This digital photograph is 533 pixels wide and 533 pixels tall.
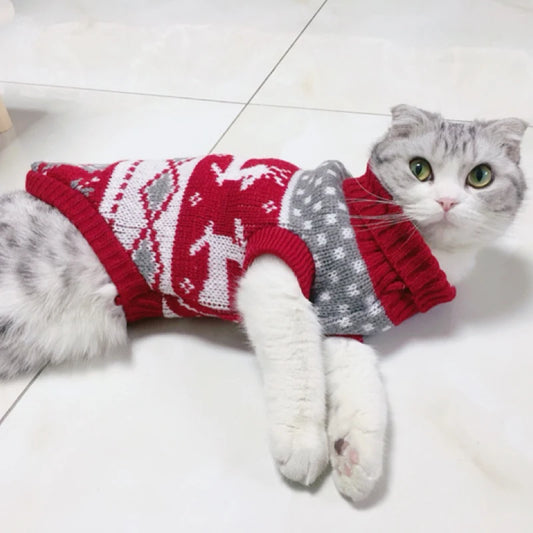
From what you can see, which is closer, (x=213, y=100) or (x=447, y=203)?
(x=447, y=203)

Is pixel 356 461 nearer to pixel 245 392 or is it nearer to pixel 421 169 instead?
pixel 245 392

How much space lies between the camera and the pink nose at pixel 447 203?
0.85m

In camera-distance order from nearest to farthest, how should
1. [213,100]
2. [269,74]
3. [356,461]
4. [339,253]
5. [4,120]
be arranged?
1. [356,461]
2. [339,253]
3. [4,120]
4. [213,100]
5. [269,74]

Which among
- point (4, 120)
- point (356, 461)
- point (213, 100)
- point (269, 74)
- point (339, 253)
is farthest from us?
point (269, 74)

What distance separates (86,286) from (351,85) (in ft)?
3.98

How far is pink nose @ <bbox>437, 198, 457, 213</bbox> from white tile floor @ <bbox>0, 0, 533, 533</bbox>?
29cm

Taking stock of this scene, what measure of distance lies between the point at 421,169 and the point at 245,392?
475 mm

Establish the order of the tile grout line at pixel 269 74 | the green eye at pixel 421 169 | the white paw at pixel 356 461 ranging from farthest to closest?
1. the tile grout line at pixel 269 74
2. the green eye at pixel 421 169
3. the white paw at pixel 356 461

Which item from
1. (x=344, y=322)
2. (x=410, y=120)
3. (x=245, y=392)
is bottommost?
(x=245, y=392)

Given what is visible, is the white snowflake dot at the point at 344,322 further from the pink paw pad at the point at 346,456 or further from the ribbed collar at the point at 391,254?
the pink paw pad at the point at 346,456

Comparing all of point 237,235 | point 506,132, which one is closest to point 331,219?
point 237,235

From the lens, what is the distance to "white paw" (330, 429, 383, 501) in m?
0.79

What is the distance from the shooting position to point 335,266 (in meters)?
0.91

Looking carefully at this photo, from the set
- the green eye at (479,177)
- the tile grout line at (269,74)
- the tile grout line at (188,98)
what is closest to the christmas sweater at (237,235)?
the green eye at (479,177)
